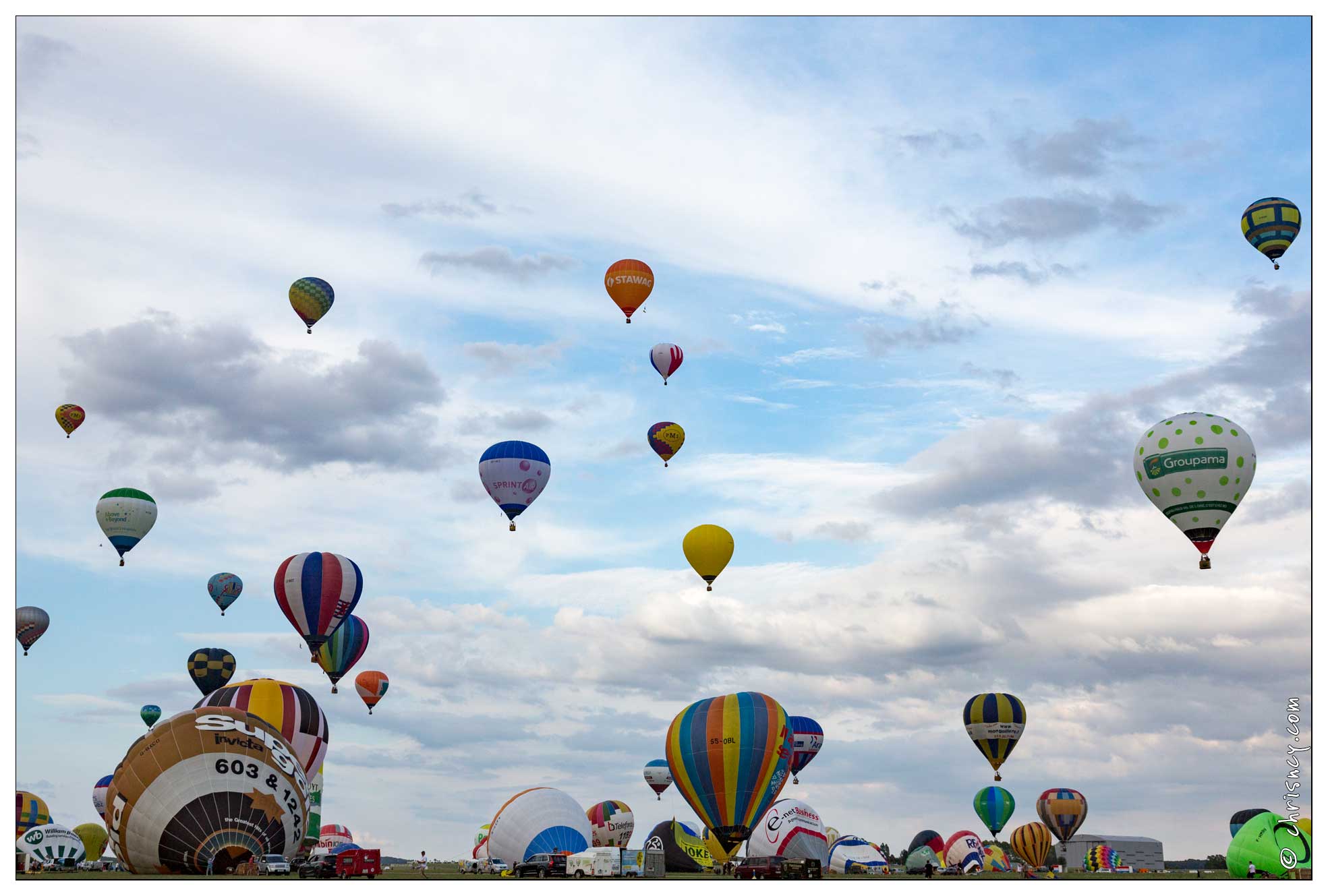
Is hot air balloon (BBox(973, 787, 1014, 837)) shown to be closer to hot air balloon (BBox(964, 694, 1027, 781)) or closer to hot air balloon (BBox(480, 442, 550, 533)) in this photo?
hot air balloon (BBox(964, 694, 1027, 781))

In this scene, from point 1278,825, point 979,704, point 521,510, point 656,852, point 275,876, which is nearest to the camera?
point 275,876

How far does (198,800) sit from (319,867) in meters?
4.65

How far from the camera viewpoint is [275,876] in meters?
36.7

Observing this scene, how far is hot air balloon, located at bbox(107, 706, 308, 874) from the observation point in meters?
36.7

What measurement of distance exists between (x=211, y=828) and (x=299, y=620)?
22083 millimetres

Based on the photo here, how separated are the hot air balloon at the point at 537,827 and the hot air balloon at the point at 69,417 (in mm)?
39880

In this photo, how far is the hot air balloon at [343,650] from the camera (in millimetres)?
63000

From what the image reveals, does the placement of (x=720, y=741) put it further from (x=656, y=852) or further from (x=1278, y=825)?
(x=1278, y=825)

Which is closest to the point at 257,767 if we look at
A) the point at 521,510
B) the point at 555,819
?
the point at 555,819

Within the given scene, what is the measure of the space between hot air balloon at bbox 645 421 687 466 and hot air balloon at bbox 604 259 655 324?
329 inches

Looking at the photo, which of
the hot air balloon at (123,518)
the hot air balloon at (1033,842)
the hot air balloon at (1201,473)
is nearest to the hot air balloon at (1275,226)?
the hot air balloon at (1201,473)

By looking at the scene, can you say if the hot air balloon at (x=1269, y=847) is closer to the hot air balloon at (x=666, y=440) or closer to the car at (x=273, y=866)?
the car at (x=273, y=866)

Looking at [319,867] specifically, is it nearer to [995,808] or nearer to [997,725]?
[997,725]

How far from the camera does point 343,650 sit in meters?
63.6
